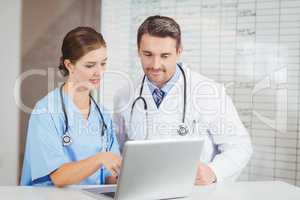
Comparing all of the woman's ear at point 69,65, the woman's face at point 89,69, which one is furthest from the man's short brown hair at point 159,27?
the woman's ear at point 69,65

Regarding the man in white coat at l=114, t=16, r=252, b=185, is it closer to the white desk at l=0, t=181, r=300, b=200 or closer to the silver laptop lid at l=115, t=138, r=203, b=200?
the white desk at l=0, t=181, r=300, b=200

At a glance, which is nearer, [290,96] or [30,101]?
[30,101]

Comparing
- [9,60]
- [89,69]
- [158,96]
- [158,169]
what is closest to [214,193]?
[158,169]

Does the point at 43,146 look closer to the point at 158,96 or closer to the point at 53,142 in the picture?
the point at 53,142

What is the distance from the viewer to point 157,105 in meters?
2.55

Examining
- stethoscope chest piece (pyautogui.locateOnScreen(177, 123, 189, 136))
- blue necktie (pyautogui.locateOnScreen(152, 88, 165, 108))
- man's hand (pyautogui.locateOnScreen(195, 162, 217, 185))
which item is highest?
blue necktie (pyautogui.locateOnScreen(152, 88, 165, 108))

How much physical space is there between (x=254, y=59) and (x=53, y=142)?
1213 millimetres

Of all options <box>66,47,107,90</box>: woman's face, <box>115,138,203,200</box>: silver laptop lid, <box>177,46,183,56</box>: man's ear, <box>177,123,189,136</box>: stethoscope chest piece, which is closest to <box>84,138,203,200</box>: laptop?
<box>115,138,203,200</box>: silver laptop lid

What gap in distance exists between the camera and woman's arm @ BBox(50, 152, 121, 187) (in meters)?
2.35

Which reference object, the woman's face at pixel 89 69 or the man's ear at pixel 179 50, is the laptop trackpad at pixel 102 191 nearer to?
the woman's face at pixel 89 69

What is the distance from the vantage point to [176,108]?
255 centimetres

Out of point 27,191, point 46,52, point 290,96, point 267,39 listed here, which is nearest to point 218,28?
point 267,39

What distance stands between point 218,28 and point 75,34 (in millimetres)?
809

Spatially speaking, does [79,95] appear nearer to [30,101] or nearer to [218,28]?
[30,101]
